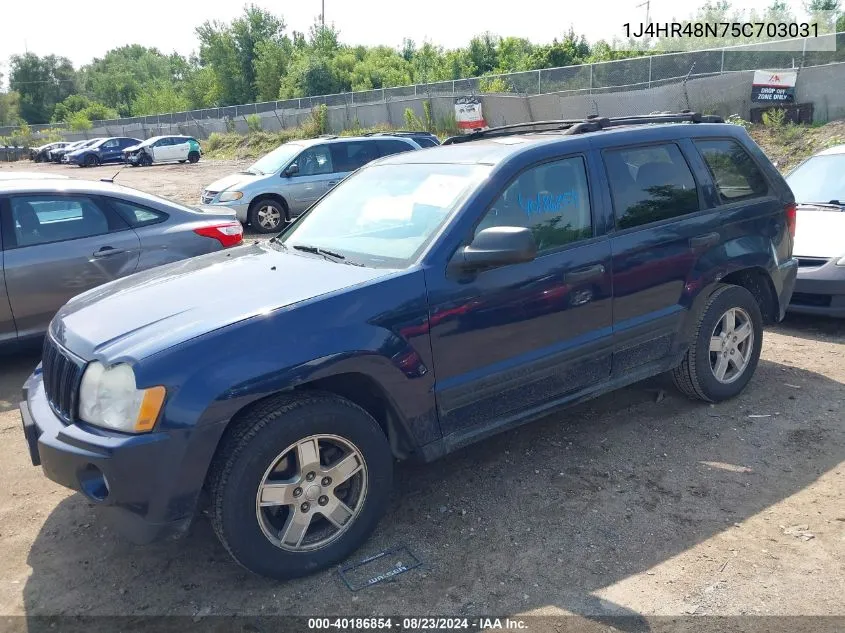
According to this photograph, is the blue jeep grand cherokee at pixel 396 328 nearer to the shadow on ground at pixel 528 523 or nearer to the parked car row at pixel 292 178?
the shadow on ground at pixel 528 523

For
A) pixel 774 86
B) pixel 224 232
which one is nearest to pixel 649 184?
pixel 224 232

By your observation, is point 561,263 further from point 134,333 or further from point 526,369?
point 134,333

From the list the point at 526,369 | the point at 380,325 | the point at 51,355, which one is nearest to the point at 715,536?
the point at 526,369

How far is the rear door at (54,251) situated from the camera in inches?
217

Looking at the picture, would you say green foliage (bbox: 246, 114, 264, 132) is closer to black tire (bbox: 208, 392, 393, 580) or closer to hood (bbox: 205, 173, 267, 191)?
hood (bbox: 205, 173, 267, 191)

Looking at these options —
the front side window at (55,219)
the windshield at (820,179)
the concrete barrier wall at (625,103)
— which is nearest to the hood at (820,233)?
the windshield at (820,179)

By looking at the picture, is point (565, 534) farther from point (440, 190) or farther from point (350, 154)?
point (350, 154)

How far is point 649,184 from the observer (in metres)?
4.23

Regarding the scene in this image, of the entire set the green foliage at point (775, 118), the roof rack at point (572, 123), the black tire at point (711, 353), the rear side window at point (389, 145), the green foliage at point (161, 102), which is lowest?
the black tire at point (711, 353)

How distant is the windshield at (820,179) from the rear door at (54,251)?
653 cm

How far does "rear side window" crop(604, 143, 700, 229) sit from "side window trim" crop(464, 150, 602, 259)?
155 mm

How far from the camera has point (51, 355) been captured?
3316mm

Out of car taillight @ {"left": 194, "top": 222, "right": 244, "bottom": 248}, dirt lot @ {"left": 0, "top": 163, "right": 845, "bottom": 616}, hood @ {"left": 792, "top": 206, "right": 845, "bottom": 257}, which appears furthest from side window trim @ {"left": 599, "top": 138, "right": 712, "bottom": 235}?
car taillight @ {"left": 194, "top": 222, "right": 244, "bottom": 248}

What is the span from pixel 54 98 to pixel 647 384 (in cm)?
9737
